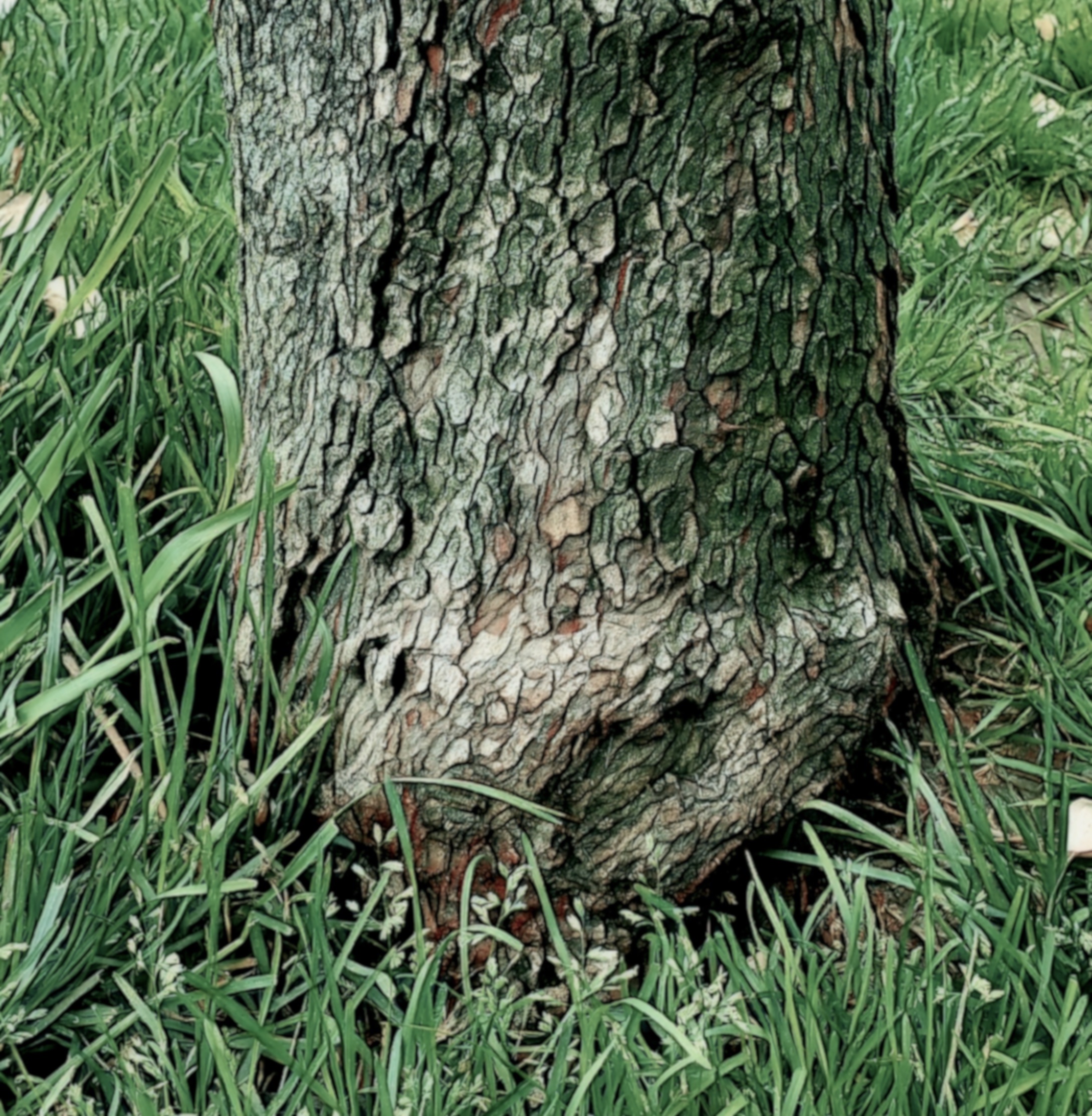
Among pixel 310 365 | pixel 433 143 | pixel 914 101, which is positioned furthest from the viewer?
pixel 914 101

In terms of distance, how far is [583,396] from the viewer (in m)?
1.42

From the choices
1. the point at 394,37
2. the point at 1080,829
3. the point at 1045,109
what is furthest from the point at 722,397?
the point at 1045,109

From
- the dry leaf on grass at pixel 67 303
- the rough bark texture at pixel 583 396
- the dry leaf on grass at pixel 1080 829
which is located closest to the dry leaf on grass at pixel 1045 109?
the rough bark texture at pixel 583 396

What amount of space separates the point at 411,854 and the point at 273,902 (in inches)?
8.4

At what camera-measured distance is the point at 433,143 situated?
1.33 metres

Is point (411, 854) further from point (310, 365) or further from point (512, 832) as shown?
point (310, 365)

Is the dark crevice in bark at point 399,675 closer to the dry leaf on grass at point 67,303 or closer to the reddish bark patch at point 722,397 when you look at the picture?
the reddish bark patch at point 722,397

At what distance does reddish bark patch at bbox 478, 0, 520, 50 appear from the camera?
125 centimetres

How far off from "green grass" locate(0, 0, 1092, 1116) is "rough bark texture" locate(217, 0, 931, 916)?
0.10 meters

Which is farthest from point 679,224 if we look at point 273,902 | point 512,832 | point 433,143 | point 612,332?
point 273,902

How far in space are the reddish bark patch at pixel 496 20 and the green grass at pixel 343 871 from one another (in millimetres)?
444

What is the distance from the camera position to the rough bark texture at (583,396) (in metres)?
1.32

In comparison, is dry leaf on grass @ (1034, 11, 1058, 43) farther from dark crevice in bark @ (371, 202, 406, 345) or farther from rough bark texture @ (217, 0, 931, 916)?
dark crevice in bark @ (371, 202, 406, 345)

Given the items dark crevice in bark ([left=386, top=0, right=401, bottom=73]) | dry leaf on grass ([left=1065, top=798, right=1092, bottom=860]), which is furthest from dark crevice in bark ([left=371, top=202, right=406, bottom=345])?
dry leaf on grass ([left=1065, top=798, right=1092, bottom=860])
